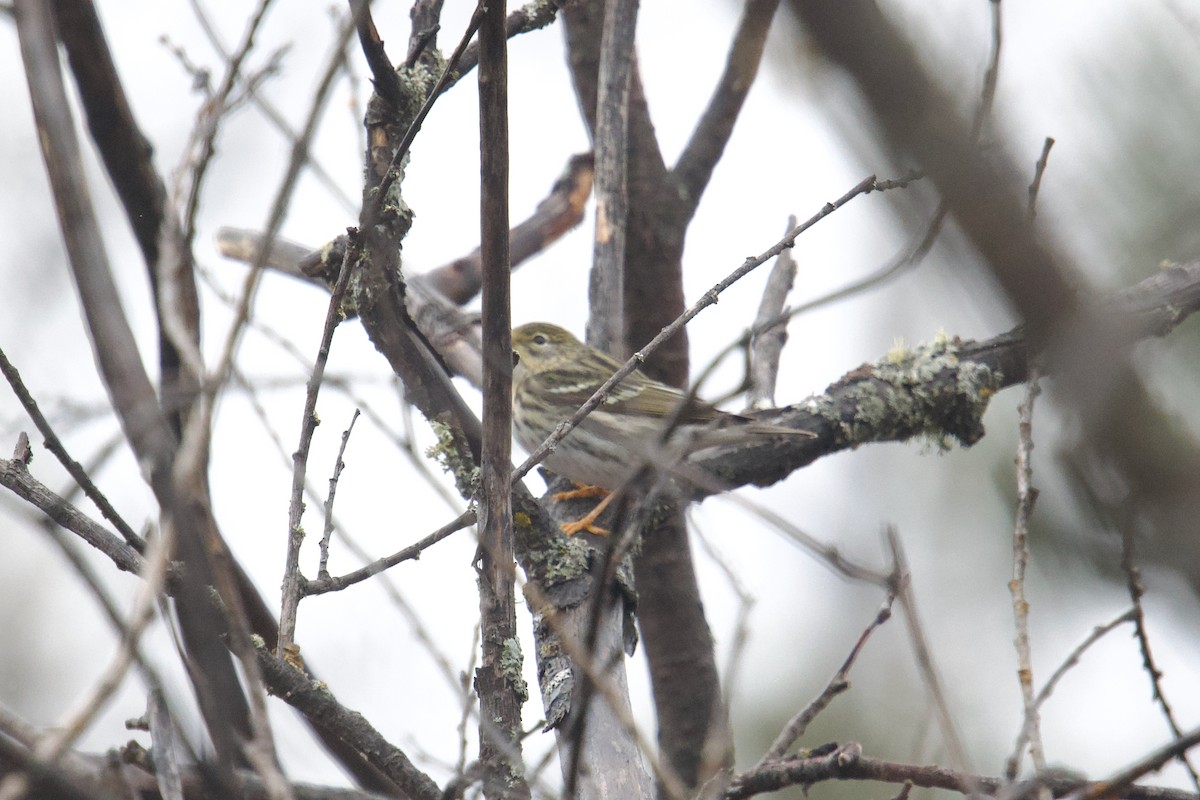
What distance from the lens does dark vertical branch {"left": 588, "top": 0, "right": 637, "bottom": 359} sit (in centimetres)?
426

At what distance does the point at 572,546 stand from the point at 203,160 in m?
1.40

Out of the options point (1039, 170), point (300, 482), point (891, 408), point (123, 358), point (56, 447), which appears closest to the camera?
point (123, 358)

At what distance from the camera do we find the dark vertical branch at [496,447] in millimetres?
1585

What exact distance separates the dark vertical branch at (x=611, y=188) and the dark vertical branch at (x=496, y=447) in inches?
98.5

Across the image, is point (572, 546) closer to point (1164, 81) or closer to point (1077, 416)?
point (1077, 416)

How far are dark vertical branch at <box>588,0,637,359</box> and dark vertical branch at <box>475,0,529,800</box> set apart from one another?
2.50 metres

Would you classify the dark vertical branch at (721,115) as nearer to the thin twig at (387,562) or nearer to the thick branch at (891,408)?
the thick branch at (891,408)

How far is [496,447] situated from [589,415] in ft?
8.74

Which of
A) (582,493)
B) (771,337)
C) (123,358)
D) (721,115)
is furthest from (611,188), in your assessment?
(123,358)

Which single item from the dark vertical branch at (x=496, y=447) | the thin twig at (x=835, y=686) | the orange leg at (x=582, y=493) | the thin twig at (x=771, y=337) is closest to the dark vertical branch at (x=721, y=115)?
the thin twig at (x=771, y=337)

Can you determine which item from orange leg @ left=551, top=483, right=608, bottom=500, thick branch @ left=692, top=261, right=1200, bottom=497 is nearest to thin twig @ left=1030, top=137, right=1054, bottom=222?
thick branch @ left=692, top=261, right=1200, bottom=497

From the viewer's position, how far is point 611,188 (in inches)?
169

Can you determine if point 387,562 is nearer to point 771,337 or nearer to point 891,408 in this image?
point 891,408

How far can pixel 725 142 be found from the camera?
509 cm
